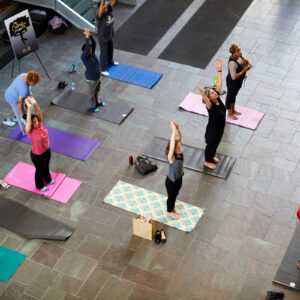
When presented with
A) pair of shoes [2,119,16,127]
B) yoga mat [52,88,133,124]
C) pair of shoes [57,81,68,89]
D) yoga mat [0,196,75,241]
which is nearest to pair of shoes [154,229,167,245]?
yoga mat [0,196,75,241]

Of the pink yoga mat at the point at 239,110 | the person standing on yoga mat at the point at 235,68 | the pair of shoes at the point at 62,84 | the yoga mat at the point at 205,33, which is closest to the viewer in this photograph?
Result: the person standing on yoga mat at the point at 235,68

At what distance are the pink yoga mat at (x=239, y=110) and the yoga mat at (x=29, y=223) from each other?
339 cm

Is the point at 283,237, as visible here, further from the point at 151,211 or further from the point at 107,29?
the point at 107,29

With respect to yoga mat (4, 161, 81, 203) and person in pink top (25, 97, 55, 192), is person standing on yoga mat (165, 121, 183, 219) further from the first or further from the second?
person in pink top (25, 97, 55, 192)

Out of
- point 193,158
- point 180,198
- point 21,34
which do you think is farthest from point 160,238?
point 21,34

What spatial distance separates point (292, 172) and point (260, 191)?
703 millimetres

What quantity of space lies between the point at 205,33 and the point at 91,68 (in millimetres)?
3689

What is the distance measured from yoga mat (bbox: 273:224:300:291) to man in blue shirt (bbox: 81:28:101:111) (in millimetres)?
4302

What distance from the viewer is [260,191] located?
7559 millimetres

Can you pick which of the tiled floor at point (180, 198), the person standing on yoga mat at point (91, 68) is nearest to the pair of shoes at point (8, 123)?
the tiled floor at point (180, 198)

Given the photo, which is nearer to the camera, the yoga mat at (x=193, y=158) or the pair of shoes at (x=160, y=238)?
the pair of shoes at (x=160, y=238)

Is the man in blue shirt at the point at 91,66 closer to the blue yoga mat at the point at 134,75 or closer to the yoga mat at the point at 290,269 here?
the blue yoga mat at the point at 134,75

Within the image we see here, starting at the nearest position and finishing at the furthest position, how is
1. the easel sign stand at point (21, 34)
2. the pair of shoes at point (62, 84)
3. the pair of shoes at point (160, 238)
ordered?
the pair of shoes at point (160, 238)
the easel sign stand at point (21, 34)
the pair of shoes at point (62, 84)

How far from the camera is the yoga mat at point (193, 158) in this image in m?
7.87
